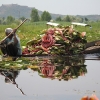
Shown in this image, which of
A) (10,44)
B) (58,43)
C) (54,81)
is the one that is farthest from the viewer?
(58,43)

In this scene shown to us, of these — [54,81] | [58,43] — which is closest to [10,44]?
[58,43]

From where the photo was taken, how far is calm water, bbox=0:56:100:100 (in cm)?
995

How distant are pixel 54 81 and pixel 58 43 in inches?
215

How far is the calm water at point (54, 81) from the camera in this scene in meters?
9.95

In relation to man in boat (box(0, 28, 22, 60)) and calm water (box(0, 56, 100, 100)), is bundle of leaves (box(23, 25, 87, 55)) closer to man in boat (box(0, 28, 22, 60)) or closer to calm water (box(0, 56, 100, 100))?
man in boat (box(0, 28, 22, 60))

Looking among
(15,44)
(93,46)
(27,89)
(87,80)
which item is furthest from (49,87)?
(93,46)

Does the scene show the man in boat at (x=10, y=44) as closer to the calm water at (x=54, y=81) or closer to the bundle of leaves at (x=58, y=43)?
the bundle of leaves at (x=58, y=43)

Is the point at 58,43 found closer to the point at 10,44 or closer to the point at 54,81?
the point at 10,44

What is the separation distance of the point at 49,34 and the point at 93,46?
2521mm

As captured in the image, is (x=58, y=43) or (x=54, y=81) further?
(x=58, y=43)

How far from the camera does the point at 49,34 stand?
1759 centimetres

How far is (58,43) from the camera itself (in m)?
17.2

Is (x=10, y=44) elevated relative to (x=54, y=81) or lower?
elevated

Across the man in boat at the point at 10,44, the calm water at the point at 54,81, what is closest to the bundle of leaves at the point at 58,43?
the man in boat at the point at 10,44
